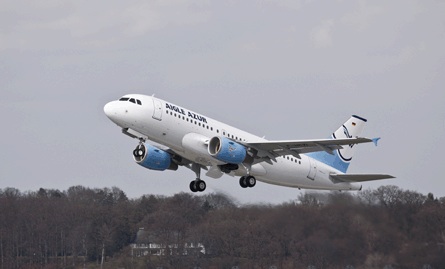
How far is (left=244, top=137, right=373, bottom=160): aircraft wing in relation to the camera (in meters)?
51.2

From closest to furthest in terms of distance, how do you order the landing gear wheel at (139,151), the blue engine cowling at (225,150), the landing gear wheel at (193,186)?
the blue engine cowling at (225,150) < the landing gear wheel at (139,151) < the landing gear wheel at (193,186)

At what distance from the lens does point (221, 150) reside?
2010 inches

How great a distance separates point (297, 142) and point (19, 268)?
80.6ft

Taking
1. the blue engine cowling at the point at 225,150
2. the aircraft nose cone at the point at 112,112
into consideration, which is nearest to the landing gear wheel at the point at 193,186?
the blue engine cowling at the point at 225,150

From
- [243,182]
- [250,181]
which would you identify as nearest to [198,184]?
[243,182]

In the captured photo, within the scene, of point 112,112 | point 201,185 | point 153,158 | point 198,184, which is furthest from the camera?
point 201,185

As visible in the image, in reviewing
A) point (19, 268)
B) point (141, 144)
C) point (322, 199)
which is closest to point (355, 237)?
point (322, 199)

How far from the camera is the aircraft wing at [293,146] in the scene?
51.2 metres

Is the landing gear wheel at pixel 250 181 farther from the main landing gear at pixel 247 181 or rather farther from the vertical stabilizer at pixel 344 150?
the vertical stabilizer at pixel 344 150

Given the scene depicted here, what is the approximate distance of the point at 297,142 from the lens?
5169cm

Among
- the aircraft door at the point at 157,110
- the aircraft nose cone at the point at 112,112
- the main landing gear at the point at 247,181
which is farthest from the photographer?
the main landing gear at the point at 247,181

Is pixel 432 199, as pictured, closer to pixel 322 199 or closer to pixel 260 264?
pixel 322 199

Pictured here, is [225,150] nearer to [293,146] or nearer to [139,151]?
[293,146]

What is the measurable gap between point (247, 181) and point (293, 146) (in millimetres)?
3034
